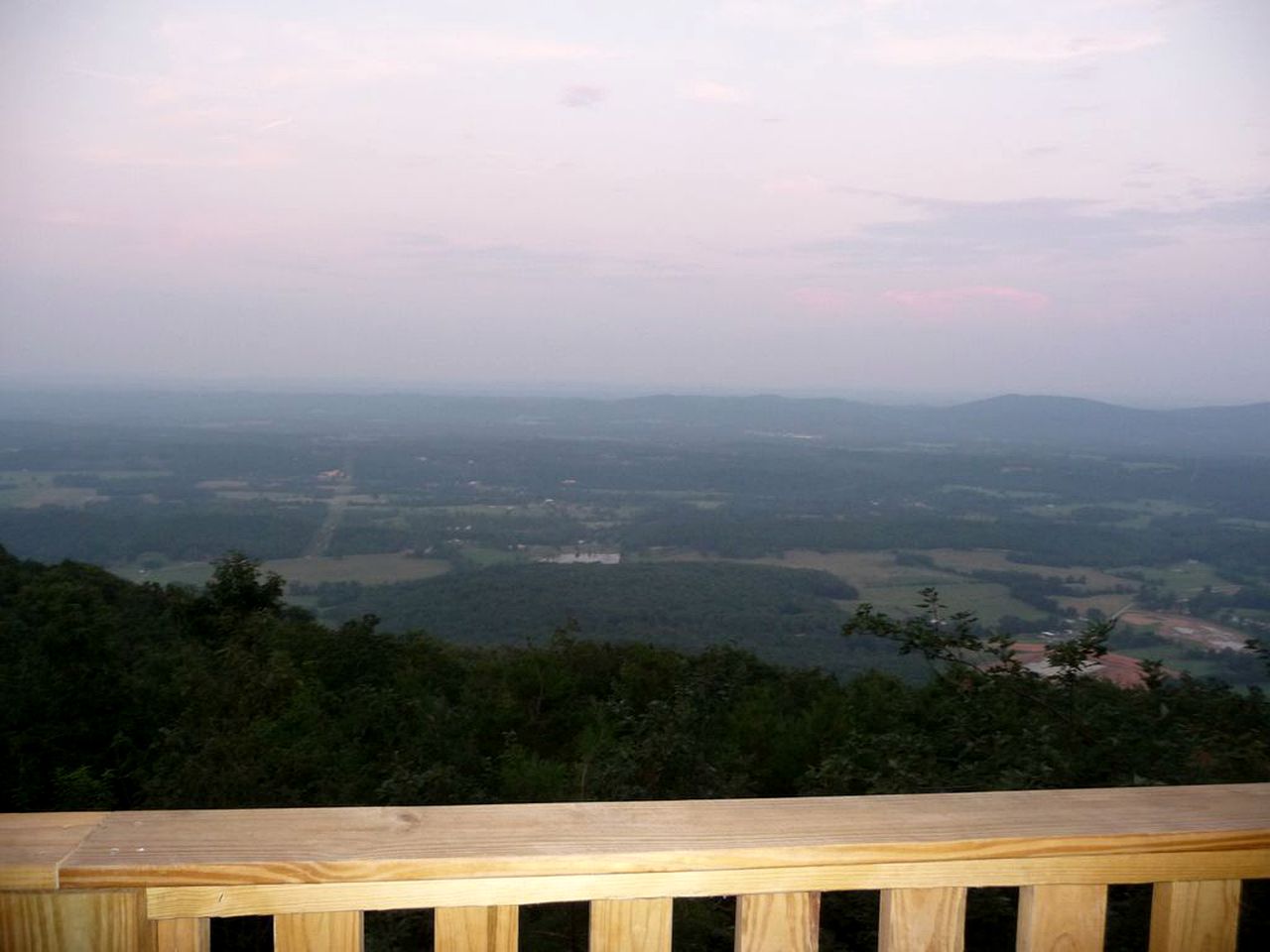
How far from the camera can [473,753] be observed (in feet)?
12.4

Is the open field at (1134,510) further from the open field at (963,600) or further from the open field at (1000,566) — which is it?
the open field at (963,600)

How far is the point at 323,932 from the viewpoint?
2.73ft

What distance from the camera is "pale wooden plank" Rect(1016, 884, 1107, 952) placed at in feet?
3.03

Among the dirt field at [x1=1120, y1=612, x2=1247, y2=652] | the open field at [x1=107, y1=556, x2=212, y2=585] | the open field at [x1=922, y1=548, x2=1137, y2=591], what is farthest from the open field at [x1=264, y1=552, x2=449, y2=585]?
the dirt field at [x1=1120, y1=612, x2=1247, y2=652]

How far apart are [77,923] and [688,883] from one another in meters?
0.57

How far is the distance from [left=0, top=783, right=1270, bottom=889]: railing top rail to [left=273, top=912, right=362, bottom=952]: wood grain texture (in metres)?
0.05

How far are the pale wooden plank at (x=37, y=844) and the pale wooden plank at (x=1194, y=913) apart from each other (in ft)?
3.67

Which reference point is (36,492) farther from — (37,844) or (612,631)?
(37,844)

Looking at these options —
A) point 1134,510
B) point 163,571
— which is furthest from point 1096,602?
point 163,571

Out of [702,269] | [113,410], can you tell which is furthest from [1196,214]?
[113,410]

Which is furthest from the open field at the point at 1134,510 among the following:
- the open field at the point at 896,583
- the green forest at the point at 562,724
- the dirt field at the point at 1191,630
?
the green forest at the point at 562,724

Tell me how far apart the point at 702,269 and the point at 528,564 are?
9107 mm

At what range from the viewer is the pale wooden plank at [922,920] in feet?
2.96

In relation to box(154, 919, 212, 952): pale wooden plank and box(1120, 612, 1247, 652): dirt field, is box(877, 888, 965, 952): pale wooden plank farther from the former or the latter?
box(1120, 612, 1247, 652): dirt field
